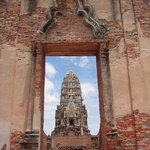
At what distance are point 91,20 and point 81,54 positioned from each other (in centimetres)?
125

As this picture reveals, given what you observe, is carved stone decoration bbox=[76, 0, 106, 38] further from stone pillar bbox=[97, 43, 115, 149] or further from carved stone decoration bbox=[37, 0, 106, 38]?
stone pillar bbox=[97, 43, 115, 149]

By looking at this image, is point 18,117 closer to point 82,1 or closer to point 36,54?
point 36,54

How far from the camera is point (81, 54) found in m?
7.64

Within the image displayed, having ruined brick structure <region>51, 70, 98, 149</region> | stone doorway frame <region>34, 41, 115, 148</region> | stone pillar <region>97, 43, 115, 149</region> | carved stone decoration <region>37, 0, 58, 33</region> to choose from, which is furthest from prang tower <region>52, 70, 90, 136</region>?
carved stone decoration <region>37, 0, 58, 33</region>

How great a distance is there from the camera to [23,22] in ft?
23.3

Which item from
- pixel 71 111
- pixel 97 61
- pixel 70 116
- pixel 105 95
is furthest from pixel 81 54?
pixel 71 111

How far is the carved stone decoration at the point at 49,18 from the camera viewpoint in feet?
22.7

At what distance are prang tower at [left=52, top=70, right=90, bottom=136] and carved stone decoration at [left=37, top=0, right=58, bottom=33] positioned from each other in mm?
22372

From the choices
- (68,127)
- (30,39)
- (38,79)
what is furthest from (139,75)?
(68,127)

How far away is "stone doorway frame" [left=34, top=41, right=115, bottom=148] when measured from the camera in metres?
6.12

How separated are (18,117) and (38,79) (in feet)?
4.01

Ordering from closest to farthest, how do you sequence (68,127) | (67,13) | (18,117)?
(18,117), (67,13), (68,127)

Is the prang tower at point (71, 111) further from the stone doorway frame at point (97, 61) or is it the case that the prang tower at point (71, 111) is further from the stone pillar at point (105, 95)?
the stone pillar at point (105, 95)

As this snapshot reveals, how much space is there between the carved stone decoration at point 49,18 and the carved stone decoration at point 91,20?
832mm
